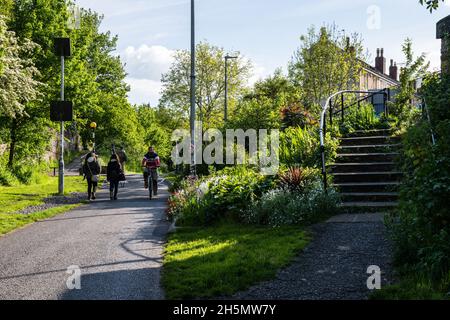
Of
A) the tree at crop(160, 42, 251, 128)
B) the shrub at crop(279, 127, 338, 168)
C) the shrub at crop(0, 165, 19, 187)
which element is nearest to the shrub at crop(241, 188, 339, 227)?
the shrub at crop(279, 127, 338, 168)

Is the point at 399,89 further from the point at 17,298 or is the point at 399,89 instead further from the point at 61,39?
the point at 17,298

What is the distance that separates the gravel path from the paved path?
1.45m

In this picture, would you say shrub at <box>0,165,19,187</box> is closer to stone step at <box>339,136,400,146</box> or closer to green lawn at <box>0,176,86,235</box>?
green lawn at <box>0,176,86,235</box>

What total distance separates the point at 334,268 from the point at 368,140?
775cm

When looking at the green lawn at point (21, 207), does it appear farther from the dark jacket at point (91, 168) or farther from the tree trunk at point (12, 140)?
the tree trunk at point (12, 140)

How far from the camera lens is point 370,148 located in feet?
42.7

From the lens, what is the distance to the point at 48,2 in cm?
2678

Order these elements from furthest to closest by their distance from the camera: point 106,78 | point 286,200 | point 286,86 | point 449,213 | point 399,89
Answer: point 106,78 < point 286,86 < point 399,89 < point 286,200 < point 449,213

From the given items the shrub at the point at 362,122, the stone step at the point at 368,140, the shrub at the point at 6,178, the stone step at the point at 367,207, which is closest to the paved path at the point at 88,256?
the stone step at the point at 367,207

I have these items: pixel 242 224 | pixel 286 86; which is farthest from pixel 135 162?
pixel 242 224

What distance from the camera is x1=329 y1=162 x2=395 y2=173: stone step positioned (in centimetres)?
1190

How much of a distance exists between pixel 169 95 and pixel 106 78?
1149 cm

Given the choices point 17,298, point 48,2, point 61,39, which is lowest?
point 17,298

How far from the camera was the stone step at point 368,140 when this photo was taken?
13141 mm
